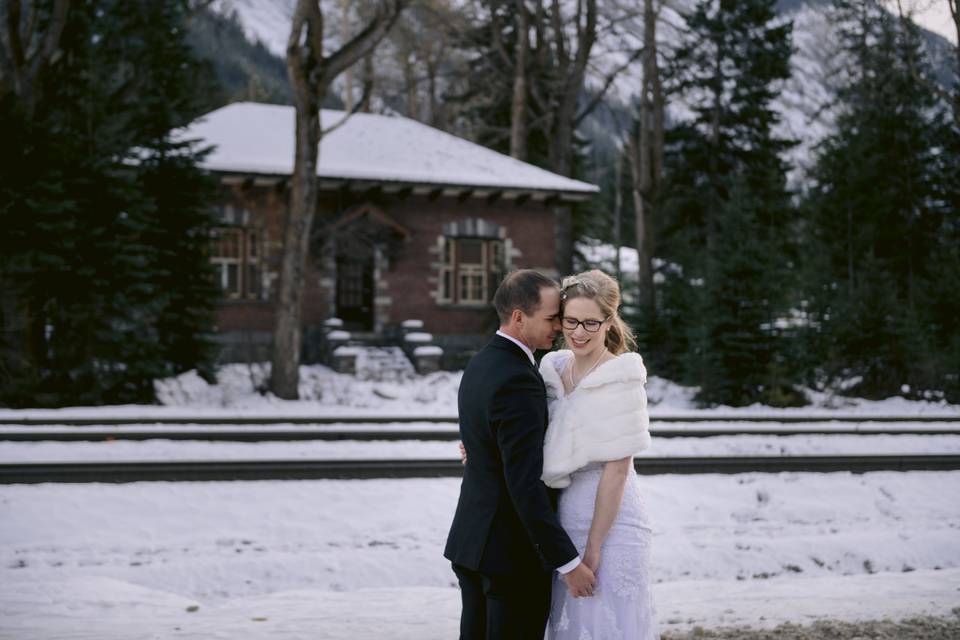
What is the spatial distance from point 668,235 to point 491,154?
28.4ft

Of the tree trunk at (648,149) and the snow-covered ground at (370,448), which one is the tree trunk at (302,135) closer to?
the snow-covered ground at (370,448)

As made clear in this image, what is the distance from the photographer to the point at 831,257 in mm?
28109

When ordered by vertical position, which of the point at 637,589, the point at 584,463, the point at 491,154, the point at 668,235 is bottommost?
the point at 637,589

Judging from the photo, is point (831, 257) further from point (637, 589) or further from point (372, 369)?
point (637, 589)

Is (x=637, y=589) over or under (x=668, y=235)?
under

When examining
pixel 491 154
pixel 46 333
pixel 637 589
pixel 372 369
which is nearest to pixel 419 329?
pixel 372 369

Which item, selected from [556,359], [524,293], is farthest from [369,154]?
[524,293]

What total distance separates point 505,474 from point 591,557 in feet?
1.44

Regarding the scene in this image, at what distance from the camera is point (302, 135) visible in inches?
674

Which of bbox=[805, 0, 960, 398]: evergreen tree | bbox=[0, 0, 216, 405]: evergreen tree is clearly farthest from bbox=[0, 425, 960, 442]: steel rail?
bbox=[805, 0, 960, 398]: evergreen tree

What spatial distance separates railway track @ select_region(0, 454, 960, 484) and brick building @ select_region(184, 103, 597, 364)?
45.4 ft

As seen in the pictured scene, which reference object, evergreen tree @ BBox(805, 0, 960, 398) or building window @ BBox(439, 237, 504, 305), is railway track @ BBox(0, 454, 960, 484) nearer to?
evergreen tree @ BBox(805, 0, 960, 398)

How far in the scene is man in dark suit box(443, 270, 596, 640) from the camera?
9.89 ft

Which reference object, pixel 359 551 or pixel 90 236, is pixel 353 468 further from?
pixel 90 236
